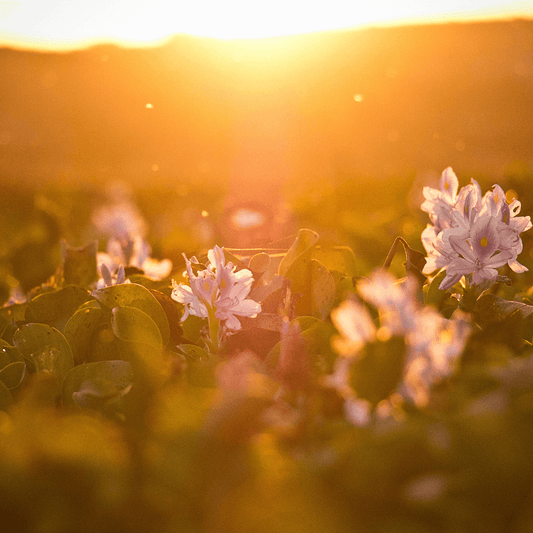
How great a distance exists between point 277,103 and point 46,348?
58566 mm

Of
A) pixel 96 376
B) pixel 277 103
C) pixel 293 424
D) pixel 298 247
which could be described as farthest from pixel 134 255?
pixel 277 103

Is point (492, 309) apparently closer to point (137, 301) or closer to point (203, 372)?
point (203, 372)

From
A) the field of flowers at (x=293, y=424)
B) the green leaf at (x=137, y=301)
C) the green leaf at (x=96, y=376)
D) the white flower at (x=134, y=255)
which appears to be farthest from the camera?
the white flower at (x=134, y=255)

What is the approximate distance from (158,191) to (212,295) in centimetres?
919

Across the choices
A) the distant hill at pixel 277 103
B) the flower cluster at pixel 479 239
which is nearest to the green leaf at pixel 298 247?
the flower cluster at pixel 479 239

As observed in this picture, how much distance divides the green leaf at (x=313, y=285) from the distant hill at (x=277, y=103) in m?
40.7

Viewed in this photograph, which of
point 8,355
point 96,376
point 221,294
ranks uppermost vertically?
point 221,294

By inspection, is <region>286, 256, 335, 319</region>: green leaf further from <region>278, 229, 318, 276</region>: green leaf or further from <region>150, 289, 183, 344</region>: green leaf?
<region>150, 289, 183, 344</region>: green leaf

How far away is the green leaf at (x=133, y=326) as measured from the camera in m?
1.77

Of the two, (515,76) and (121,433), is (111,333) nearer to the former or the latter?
(121,433)

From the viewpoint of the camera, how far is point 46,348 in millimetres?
1869

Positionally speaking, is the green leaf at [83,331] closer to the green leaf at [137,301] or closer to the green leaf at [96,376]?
the green leaf at [137,301]

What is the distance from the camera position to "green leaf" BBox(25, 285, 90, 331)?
2350mm

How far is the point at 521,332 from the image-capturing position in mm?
1739
